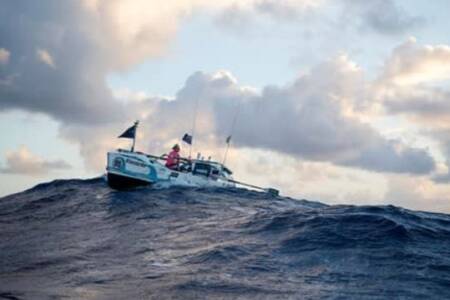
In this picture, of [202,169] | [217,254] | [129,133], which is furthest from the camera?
[202,169]

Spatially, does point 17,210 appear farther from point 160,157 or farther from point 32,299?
point 32,299

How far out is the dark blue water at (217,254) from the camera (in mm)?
14078

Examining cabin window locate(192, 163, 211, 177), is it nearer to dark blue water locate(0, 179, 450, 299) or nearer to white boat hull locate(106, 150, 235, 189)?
white boat hull locate(106, 150, 235, 189)

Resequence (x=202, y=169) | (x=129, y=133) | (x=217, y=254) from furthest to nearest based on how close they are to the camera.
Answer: (x=202, y=169) < (x=129, y=133) < (x=217, y=254)

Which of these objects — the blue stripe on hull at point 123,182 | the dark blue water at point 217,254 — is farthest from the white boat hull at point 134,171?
the dark blue water at point 217,254

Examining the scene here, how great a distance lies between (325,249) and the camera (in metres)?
19.8

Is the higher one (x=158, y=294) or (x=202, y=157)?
(x=202, y=157)

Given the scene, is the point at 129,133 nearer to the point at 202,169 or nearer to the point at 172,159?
the point at 172,159

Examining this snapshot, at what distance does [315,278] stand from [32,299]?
7.90m

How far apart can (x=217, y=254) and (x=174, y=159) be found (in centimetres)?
2289

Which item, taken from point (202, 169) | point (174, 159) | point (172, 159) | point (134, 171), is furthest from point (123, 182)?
point (202, 169)

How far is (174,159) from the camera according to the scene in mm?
41062

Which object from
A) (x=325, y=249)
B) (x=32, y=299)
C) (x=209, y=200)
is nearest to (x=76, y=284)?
(x=32, y=299)

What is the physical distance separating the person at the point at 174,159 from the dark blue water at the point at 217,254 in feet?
27.8
